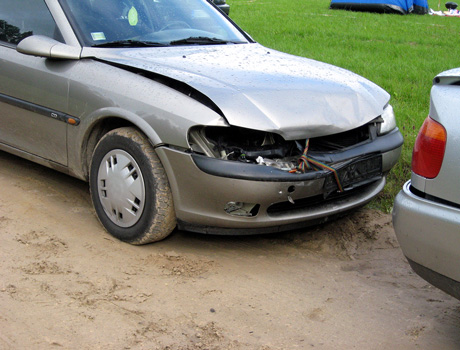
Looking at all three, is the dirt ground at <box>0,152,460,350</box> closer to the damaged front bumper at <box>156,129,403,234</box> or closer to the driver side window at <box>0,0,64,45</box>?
the damaged front bumper at <box>156,129,403,234</box>

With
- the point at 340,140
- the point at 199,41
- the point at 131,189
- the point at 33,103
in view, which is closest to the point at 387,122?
the point at 340,140

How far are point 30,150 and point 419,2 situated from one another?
16897mm

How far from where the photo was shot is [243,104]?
376 cm

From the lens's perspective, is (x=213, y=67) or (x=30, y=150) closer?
(x=213, y=67)

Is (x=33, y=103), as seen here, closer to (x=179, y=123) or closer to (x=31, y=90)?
(x=31, y=90)

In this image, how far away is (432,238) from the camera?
8.72 feet

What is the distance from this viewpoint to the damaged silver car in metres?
3.71

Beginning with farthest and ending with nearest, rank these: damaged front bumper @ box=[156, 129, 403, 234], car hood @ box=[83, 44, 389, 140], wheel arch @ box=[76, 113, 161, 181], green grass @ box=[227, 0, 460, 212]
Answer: green grass @ box=[227, 0, 460, 212], wheel arch @ box=[76, 113, 161, 181], car hood @ box=[83, 44, 389, 140], damaged front bumper @ box=[156, 129, 403, 234]

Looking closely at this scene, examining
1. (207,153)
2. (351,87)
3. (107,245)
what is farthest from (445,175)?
(107,245)

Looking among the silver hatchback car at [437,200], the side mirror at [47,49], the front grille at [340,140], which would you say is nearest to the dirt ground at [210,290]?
the silver hatchback car at [437,200]

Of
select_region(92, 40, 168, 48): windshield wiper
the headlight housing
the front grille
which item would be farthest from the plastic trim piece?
the headlight housing

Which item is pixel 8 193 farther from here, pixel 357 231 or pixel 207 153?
pixel 357 231

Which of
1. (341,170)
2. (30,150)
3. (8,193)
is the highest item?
(341,170)

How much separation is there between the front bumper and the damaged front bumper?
3.08ft
